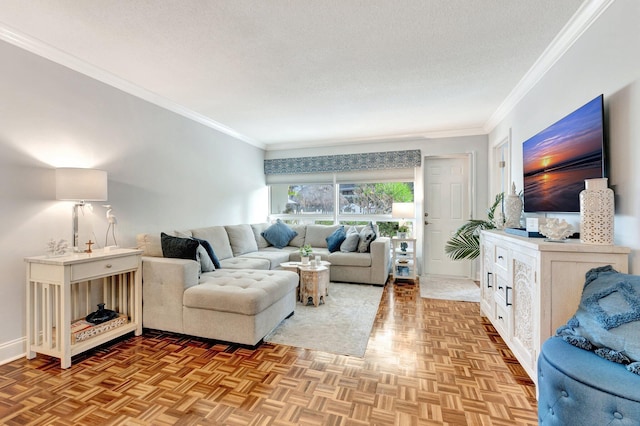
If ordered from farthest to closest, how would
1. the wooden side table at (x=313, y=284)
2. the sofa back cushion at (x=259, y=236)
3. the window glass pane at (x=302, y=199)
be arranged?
the window glass pane at (x=302, y=199) → the sofa back cushion at (x=259, y=236) → the wooden side table at (x=313, y=284)

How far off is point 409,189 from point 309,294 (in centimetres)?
284

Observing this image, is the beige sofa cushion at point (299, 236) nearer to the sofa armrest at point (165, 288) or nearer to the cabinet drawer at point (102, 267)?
the sofa armrest at point (165, 288)

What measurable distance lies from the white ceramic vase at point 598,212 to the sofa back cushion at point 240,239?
12.8 feet

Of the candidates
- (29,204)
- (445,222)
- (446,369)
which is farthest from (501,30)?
(29,204)

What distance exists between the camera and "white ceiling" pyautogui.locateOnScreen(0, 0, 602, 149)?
1.93 meters

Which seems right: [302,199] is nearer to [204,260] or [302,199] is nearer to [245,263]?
[245,263]

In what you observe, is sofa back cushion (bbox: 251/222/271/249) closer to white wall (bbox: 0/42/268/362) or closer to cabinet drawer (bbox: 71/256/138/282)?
white wall (bbox: 0/42/268/362)

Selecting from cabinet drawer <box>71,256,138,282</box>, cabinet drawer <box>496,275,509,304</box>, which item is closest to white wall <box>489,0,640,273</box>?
cabinet drawer <box>496,275,509,304</box>

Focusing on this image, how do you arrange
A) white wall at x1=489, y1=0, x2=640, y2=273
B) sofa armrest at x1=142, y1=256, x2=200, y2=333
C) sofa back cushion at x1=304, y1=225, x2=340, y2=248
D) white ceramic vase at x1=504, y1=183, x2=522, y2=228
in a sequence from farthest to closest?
sofa back cushion at x1=304, y1=225, x2=340, y2=248 → white ceramic vase at x1=504, y1=183, x2=522, y2=228 → sofa armrest at x1=142, y1=256, x2=200, y2=333 → white wall at x1=489, y1=0, x2=640, y2=273

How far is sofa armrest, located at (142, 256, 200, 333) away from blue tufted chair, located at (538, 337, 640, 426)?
8.28 ft

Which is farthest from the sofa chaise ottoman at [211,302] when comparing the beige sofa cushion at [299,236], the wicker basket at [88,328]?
the beige sofa cushion at [299,236]

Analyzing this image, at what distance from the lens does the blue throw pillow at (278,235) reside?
5.19 m

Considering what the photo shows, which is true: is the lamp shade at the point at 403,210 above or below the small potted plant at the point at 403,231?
above

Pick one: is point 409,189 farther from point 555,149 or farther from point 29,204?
point 29,204
